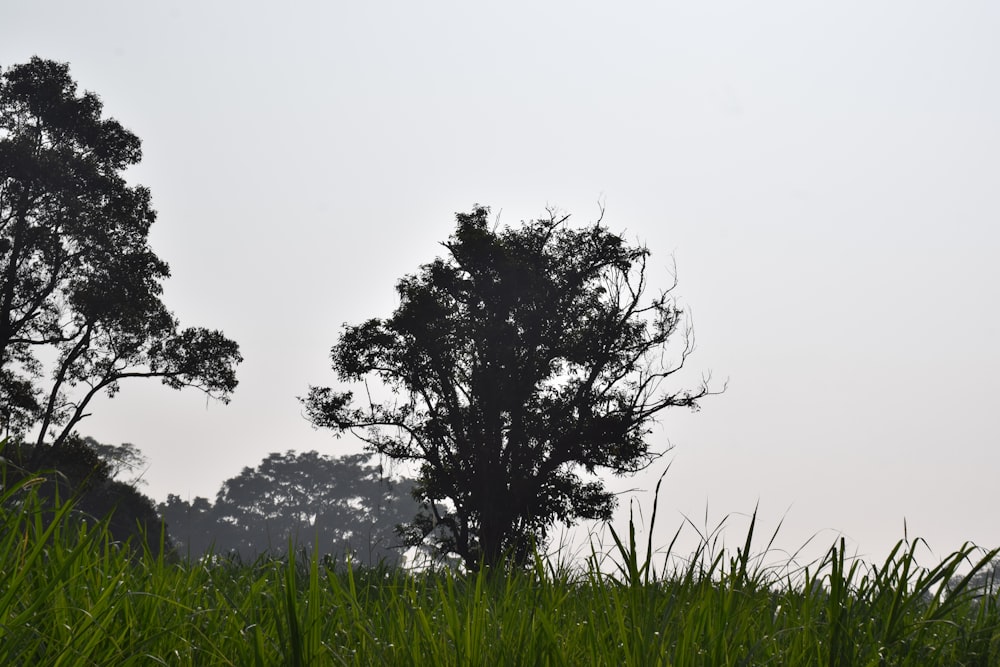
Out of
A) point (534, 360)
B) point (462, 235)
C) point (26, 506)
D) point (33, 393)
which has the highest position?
point (462, 235)

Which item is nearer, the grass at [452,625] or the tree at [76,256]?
the grass at [452,625]

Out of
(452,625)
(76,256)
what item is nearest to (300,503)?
(76,256)

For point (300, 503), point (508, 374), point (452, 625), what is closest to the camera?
point (452, 625)

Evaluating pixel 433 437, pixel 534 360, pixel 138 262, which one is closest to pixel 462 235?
pixel 534 360

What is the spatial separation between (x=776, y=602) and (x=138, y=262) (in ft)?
70.8

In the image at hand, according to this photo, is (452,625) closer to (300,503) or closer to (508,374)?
(508,374)

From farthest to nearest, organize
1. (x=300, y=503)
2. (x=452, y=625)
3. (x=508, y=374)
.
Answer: (x=300, y=503), (x=508, y=374), (x=452, y=625)

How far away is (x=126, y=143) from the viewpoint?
931 inches

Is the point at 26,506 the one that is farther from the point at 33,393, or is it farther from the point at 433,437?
the point at 33,393

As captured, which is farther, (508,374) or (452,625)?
(508,374)

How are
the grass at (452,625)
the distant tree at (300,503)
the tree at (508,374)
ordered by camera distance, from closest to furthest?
the grass at (452,625), the tree at (508,374), the distant tree at (300,503)

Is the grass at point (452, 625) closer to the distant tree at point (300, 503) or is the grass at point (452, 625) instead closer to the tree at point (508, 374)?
the tree at point (508, 374)

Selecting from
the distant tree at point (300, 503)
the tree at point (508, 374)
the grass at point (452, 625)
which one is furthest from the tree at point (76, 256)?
the distant tree at point (300, 503)

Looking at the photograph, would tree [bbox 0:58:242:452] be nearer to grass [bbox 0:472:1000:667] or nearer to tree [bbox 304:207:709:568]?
tree [bbox 304:207:709:568]
